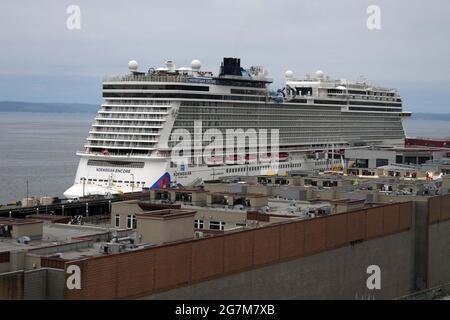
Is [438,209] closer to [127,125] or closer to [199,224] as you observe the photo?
[199,224]

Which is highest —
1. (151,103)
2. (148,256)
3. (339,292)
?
(151,103)

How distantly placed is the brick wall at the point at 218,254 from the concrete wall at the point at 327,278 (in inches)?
8.7

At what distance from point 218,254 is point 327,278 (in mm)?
5945

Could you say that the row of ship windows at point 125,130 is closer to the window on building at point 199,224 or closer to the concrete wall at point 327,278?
the concrete wall at point 327,278

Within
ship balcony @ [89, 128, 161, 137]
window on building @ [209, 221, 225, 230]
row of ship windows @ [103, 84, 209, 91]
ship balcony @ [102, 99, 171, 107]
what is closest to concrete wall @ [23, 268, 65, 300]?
window on building @ [209, 221, 225, 230]

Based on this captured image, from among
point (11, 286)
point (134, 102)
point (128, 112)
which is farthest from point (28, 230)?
point (134, 102)

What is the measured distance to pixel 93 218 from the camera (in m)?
33.6

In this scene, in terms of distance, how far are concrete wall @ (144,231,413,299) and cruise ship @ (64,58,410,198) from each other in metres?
24.5

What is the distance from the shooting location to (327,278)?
25.2m

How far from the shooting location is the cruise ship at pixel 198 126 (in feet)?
179

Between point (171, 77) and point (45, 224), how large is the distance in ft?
116
